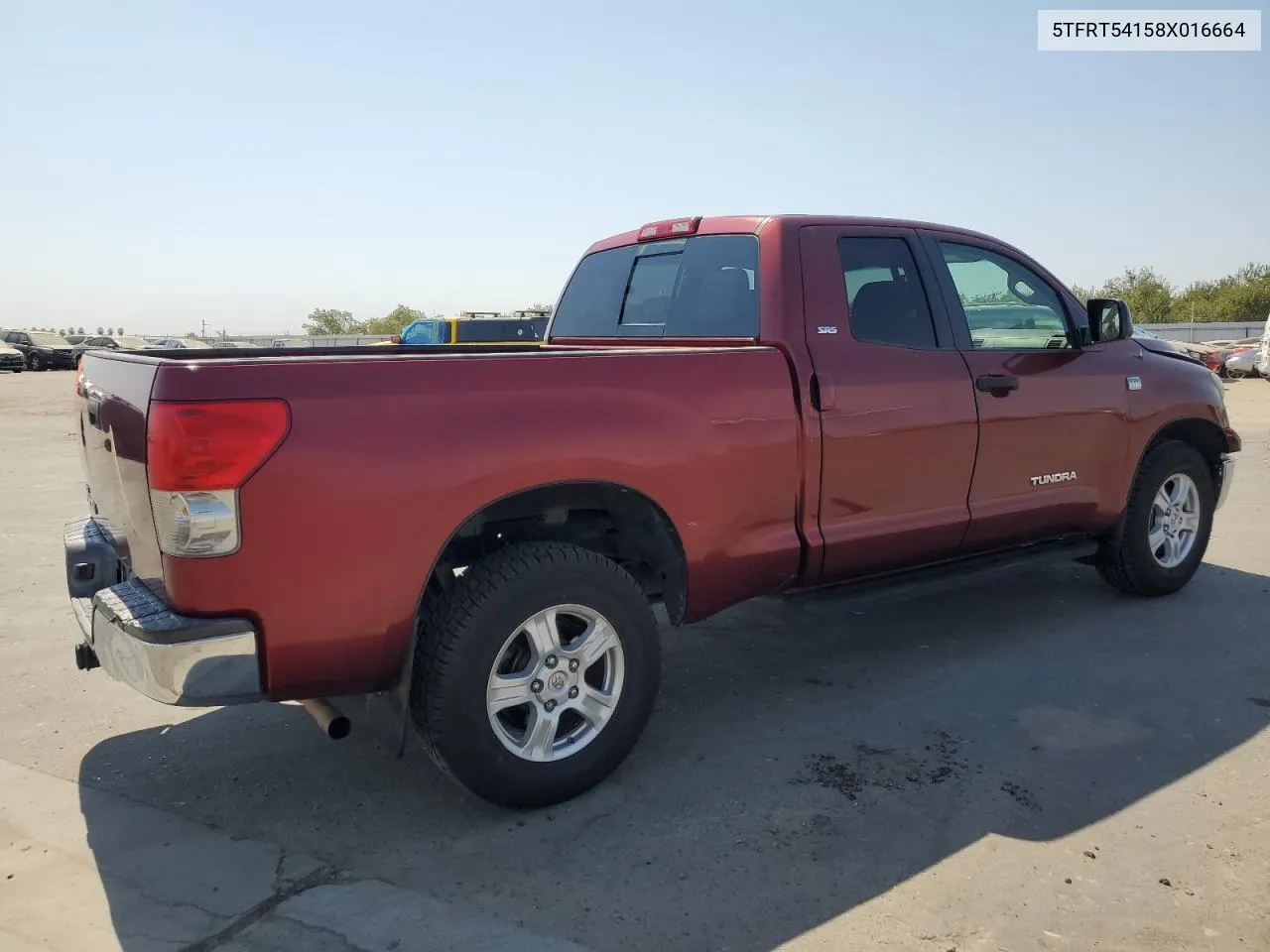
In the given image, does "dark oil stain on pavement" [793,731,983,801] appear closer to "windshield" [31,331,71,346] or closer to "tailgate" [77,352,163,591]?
"tailgate" [77,352,163,591]

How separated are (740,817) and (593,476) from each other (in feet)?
3.93

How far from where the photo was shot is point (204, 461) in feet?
8.86

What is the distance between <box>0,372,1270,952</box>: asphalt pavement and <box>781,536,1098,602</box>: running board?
0.14 m

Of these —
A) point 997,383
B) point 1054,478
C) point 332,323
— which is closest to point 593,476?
point 997,383

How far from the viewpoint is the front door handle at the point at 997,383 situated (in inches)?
180

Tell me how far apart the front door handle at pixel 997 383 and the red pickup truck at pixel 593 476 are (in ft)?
0.06

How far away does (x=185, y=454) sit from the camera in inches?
106

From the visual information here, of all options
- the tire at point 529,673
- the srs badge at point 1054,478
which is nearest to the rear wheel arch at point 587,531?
the tire at point 529,673

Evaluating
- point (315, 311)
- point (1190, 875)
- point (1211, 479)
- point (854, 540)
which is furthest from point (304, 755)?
point (315, 311)

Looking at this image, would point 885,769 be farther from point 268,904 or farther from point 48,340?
point 48,340

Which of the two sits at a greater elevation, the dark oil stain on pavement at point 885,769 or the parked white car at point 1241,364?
the parked white car at point 1241,364

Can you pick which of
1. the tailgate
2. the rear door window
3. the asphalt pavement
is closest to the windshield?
the asphalt pavement

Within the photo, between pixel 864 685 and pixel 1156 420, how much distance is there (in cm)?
233

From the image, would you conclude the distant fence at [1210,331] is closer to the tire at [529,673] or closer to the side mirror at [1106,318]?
the side mirror at [1106,318]
